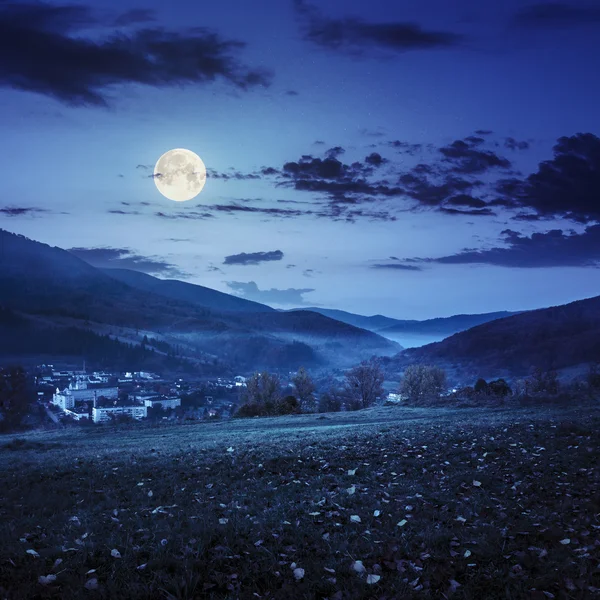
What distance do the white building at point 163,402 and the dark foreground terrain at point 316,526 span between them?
312ft

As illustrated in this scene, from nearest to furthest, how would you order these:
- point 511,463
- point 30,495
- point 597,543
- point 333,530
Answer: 1. point 597,543
2. point 333,530
3. point 30,495
4. point 511,463

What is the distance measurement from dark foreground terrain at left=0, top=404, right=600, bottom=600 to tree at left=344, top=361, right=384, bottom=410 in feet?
232

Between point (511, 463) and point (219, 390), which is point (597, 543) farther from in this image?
point (219, 390)

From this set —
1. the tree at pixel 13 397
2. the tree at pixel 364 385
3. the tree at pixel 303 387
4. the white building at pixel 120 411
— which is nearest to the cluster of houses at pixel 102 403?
the white building at pixel 120 411

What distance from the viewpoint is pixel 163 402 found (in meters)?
115

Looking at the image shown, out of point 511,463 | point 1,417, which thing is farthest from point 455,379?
point 511,463

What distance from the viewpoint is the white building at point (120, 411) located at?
9188cm

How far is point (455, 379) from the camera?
158m

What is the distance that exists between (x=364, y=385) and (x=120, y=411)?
50200 millimetres

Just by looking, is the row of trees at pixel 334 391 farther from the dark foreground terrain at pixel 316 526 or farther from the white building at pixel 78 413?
the dark foreground terrain at pixel 316 526

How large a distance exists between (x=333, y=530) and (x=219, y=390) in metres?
157

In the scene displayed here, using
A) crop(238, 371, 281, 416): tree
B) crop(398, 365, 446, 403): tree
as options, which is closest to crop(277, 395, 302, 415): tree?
crop(238, 371, 281, 416): tree

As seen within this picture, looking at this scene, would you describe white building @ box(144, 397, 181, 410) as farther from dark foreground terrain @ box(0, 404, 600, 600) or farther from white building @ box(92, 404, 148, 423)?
dark foreground terrain @ box(0, 404, 600, 600)

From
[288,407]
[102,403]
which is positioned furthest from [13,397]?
[102,403]
